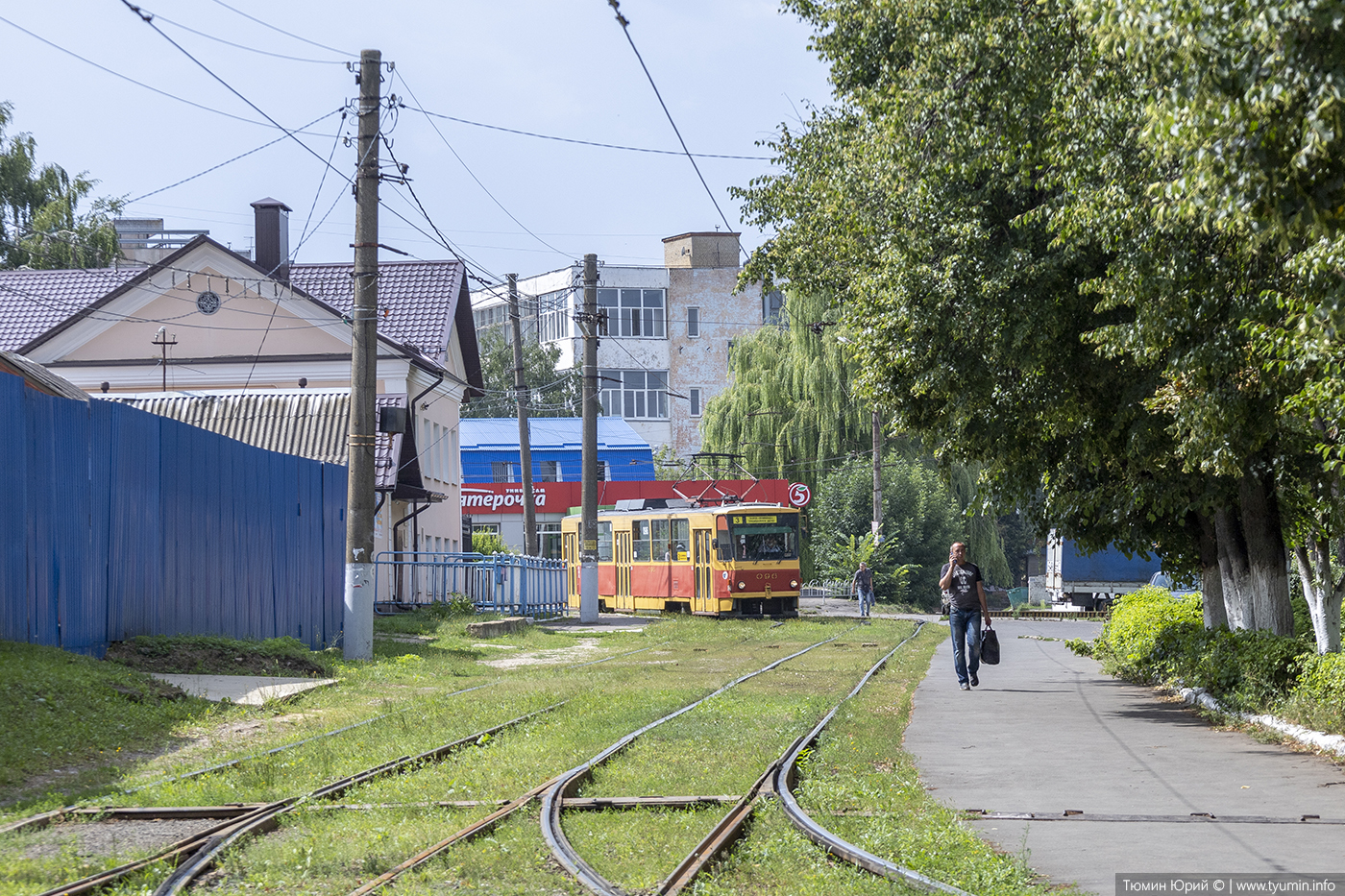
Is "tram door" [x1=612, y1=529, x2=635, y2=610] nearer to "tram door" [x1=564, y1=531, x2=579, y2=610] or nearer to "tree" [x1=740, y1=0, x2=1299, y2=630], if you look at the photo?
"tram door" [x1=564, y1=531, x2=579, y2=610]

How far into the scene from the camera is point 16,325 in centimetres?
3919

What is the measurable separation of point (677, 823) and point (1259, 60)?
4752 mm

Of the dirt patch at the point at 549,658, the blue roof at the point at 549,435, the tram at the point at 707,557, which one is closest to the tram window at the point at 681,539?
the tram at the point at 707,557

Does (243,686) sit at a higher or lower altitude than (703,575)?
lower

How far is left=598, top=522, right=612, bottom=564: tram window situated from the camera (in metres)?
40.4

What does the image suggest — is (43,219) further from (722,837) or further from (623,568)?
(722,837)

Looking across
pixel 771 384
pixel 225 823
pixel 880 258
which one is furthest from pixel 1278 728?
pixel 771 384

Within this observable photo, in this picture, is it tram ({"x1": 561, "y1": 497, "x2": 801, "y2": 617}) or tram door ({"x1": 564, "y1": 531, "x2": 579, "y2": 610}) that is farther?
tram door ({"x1": 564, "y1": 531, "x2": 579, "y2": 610})

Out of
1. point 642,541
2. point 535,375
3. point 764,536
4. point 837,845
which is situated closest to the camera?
point 837,845

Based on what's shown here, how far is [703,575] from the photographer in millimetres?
36406

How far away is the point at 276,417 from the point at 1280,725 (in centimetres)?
2247

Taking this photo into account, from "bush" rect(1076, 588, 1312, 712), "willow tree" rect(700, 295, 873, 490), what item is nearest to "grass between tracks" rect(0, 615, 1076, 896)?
"bush" rect(1076, 588, 1312, 712)

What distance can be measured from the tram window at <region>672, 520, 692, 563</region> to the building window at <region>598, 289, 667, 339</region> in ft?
136

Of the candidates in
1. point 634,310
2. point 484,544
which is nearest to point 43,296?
point 484,544
